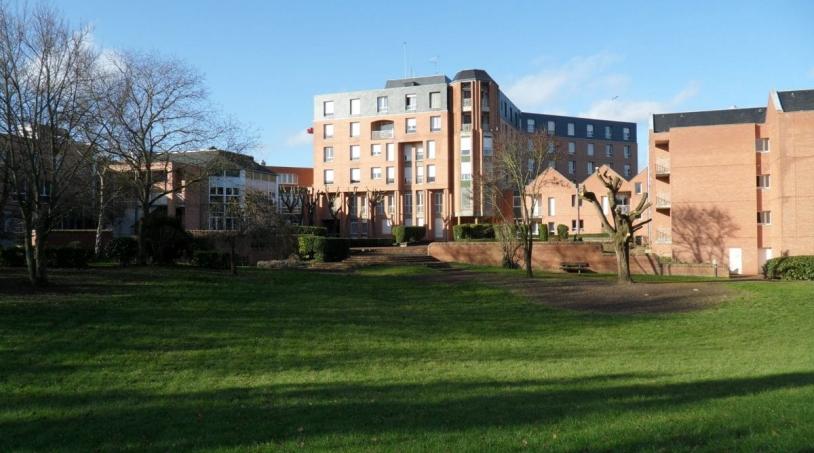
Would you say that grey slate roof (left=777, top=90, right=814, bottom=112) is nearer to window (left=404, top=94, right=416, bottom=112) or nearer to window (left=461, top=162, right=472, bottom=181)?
window (left=461, top=162, right=472, bottom=181)

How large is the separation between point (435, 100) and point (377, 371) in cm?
5174

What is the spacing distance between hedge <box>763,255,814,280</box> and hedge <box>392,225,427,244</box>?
26.5 metres

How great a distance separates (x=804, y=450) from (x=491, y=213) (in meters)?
52.3

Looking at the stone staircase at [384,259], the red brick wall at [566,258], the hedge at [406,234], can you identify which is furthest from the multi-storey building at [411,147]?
the red brick wall at [566,258]

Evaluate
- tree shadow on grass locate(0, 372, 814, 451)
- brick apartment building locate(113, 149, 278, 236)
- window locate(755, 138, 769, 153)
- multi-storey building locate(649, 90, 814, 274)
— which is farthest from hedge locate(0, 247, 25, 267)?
window locate(755, 138, 769, 153)

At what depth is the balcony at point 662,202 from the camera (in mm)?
41513

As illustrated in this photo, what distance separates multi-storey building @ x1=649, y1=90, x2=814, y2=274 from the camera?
3566cm

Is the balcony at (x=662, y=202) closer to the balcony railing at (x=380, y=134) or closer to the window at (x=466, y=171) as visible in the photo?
the window at (x=466, y=171)

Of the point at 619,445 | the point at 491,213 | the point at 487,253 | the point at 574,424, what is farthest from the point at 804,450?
the point at 491,213

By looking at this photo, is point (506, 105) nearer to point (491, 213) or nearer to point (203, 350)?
point (491, 213)

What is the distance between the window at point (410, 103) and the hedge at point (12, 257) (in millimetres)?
43452

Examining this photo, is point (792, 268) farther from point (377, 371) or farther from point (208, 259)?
point (377, 371)

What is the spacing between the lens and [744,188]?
126 ft

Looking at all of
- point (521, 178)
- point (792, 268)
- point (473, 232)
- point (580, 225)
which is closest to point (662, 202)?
point (792, 268)
